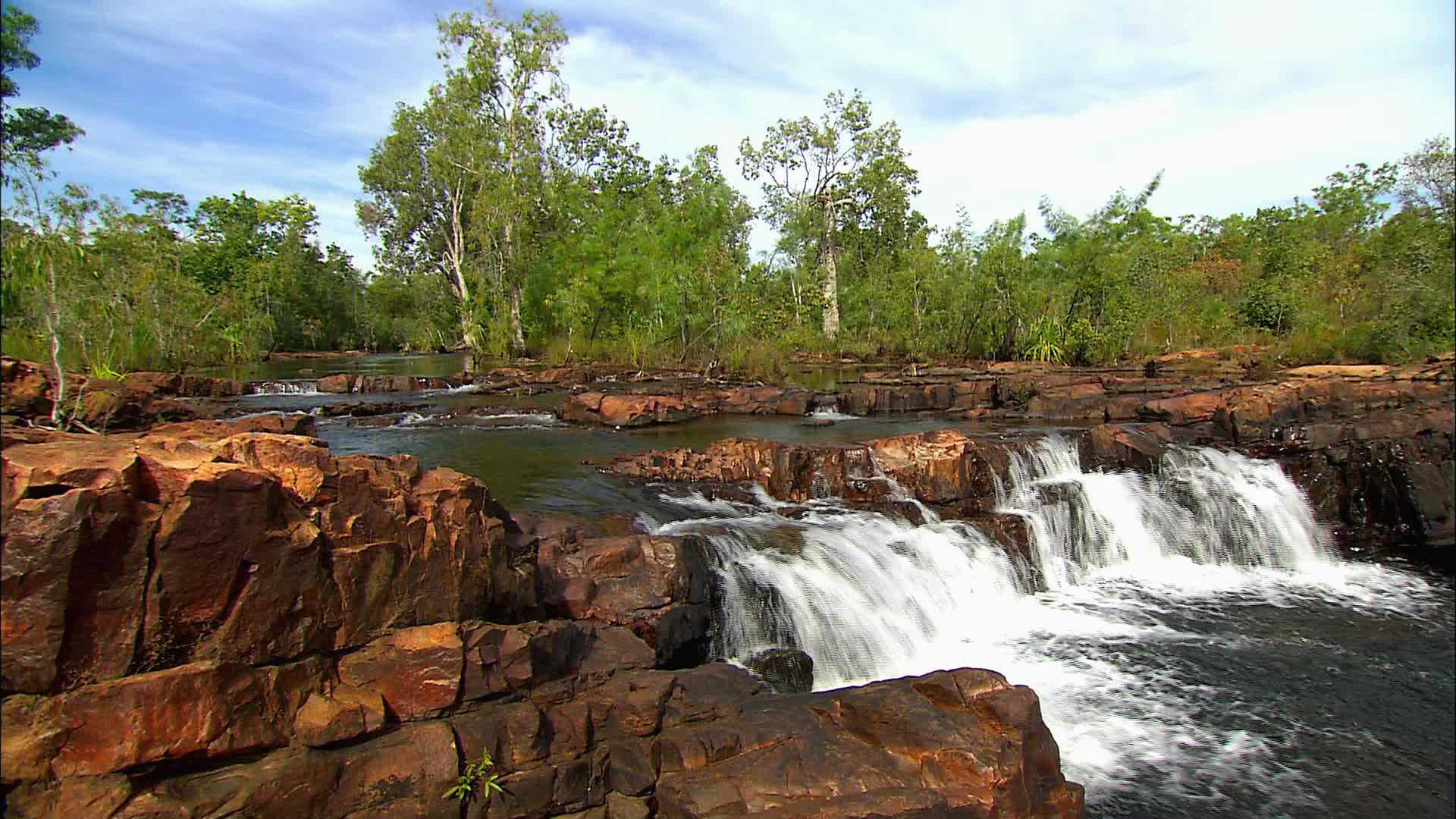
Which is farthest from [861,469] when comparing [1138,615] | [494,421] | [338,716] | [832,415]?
[494,421]

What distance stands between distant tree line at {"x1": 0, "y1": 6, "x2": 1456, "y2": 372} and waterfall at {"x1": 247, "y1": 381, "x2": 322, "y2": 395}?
2786 millimetres

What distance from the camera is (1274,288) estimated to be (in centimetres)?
2653

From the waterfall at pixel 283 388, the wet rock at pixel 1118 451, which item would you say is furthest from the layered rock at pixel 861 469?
the waterfall at pixel 283 388

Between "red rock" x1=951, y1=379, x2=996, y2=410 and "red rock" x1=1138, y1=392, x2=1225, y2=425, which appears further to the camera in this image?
Result: "red rock" x1=951, y1=379, x2=996, y2=410

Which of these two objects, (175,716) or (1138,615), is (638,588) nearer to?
(175,716)

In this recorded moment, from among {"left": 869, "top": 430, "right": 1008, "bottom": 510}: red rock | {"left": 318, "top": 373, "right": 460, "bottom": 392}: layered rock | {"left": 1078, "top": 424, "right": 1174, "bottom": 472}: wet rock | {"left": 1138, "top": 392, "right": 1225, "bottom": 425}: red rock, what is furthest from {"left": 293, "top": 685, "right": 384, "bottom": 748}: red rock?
{"left": 318, "top": 373, "right": 460, "bottom": 392}: layered rock

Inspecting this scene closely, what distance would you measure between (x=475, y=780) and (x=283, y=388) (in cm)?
1764

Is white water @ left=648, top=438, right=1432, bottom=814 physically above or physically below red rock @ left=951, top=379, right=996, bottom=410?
below

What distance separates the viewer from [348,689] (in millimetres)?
3412

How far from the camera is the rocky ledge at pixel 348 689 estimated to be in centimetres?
285

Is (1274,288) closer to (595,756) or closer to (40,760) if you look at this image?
(595,756)

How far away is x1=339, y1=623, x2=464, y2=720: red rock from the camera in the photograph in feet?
11.3

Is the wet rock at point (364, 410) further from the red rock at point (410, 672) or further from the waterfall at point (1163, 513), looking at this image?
the red rock at point (410, 672)

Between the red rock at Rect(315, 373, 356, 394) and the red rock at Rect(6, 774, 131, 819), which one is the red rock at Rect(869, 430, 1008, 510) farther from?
the red rock at Rect(315, 373, 356, 394)
